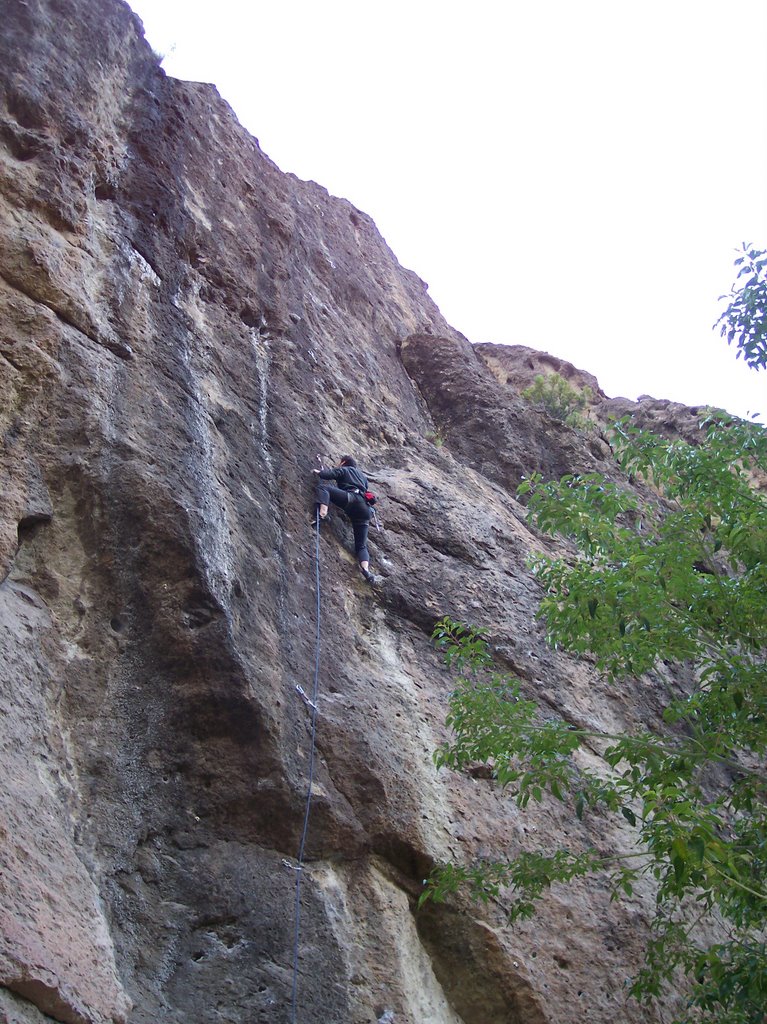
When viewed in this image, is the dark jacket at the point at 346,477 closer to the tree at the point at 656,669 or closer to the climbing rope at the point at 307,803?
the climbing rope at the point at 307,803

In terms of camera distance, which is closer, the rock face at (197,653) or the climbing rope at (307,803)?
the rock face at (197,653)

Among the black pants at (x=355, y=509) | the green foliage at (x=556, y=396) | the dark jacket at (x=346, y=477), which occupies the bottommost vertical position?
the black pants at (x=355, y=509)

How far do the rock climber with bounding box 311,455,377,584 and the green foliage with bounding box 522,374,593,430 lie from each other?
9.36 meters

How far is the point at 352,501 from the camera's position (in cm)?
1011

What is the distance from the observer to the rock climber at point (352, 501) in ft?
32.0

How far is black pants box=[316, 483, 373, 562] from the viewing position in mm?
9883

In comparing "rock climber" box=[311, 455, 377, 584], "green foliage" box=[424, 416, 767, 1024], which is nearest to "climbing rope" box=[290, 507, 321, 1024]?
"rock climber" box=[311, 455, 377, 584]

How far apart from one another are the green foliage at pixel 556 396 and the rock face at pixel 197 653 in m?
7.99

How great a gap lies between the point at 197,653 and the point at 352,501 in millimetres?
3346

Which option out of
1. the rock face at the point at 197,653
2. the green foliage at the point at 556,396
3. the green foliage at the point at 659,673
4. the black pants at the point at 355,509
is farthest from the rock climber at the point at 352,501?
the green foliage at the point at 556,396

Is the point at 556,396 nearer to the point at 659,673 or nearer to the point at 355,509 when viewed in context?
the point at 355,509

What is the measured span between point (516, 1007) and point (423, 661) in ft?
10.2

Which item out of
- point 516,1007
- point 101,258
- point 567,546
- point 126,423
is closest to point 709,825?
point 516,1007

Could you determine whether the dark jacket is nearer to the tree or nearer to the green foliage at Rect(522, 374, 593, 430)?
the tree
